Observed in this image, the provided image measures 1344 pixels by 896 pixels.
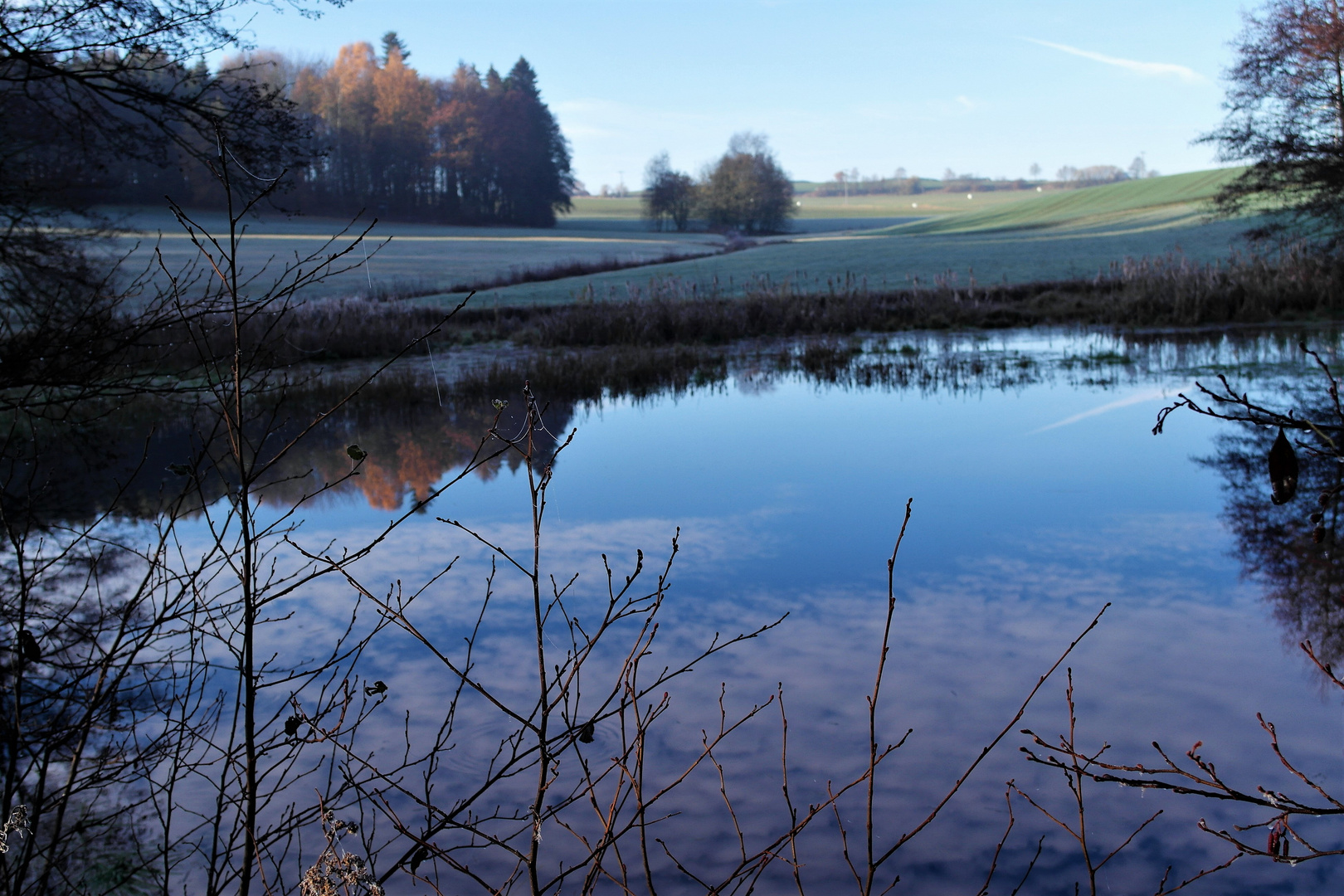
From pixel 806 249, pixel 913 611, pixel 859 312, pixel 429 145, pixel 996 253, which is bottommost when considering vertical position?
pixel 913 611

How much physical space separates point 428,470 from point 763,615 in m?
4.45

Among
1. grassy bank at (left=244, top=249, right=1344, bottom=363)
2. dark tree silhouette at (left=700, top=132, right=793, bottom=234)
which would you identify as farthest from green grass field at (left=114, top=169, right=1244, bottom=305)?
dark tree silhouette at (left=700, top=132, right=793, bottom=234)

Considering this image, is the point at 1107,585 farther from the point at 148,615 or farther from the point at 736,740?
the point at 148,615

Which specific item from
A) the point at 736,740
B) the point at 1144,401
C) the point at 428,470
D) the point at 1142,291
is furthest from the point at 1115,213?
the point at 736,740

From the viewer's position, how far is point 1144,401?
34.4ft

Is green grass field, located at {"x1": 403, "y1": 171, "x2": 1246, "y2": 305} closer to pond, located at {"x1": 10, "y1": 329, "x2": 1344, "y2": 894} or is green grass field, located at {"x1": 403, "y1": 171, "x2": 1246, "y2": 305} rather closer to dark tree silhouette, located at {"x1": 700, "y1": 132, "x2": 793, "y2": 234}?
pond, located at {"x1": 10, "y1": 329, "x2": 1344, "y2": 894}

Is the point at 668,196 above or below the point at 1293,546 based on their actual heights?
above

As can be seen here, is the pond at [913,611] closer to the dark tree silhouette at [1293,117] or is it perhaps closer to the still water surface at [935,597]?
the still water surface at [935,597]

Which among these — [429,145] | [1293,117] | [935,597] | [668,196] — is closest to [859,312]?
[1293,117]

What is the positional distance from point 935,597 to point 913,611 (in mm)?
235

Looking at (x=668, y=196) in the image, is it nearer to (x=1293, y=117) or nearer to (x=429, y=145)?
(x=429, y=145)

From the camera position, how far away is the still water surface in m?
3.39

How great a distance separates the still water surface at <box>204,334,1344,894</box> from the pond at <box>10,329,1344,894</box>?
0.06 ft

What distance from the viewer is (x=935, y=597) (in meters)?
5.32
